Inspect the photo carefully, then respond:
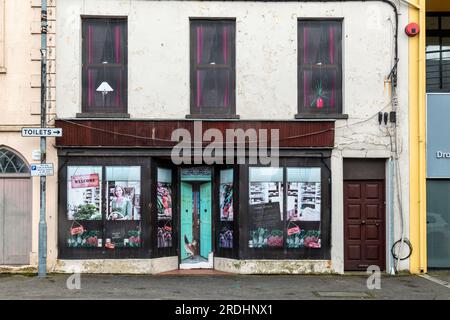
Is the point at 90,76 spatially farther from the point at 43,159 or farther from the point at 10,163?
the point at 10,163

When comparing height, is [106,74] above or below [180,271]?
above

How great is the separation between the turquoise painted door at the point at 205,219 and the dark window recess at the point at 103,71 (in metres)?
2.82

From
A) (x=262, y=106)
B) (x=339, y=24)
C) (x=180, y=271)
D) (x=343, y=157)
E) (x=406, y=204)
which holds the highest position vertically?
(x=339, y=24)

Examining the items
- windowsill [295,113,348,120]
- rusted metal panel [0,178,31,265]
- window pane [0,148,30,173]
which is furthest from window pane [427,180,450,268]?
window pane [0,148,30,173]

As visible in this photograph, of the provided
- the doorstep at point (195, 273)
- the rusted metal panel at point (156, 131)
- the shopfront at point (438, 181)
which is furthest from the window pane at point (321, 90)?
the doorstep at point (195, 273)

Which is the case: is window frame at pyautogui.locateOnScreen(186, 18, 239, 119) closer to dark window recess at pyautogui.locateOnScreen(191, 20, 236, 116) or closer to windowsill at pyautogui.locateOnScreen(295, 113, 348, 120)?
dark window recess at pyautogui.locateOnScreen(191, 20, 236, 116)

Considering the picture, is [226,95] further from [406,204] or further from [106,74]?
[406,204]

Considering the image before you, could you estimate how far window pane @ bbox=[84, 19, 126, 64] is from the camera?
1490cm

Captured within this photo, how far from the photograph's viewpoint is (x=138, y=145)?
14.6 meters

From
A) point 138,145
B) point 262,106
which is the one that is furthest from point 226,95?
point 138,145

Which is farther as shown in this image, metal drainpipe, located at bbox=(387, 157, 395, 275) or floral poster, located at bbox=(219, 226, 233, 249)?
floral poster, located at bbox=(219, 226, 233, 249)

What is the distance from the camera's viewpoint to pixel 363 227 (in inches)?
595

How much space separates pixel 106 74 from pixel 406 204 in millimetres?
7825

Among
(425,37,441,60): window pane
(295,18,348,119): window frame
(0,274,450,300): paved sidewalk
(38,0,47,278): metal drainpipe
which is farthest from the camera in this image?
(425,37,441,60): window pane
